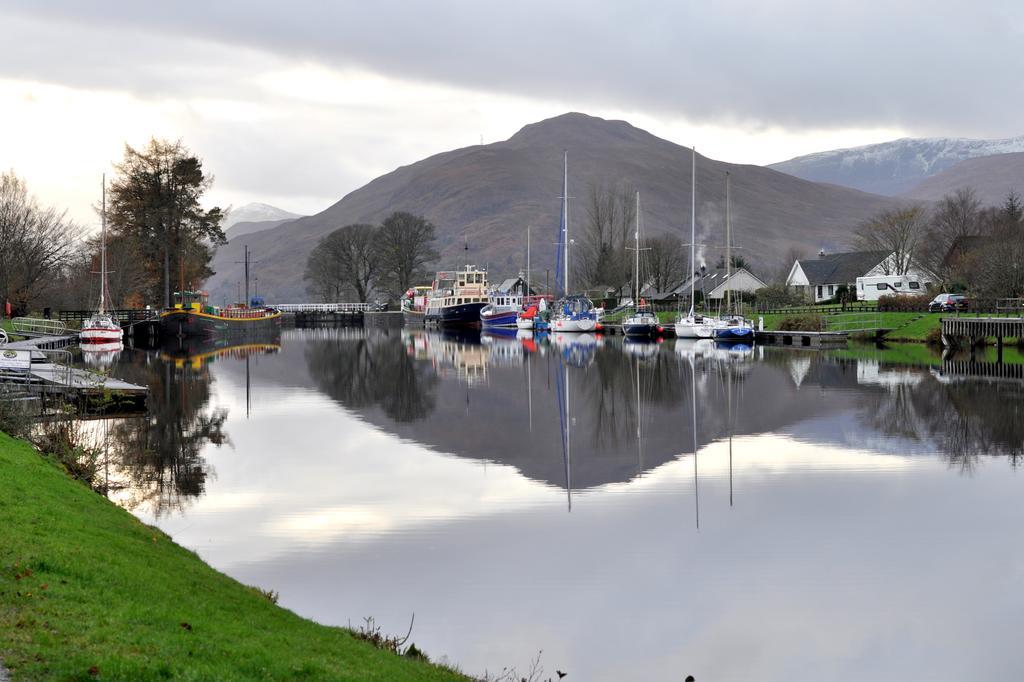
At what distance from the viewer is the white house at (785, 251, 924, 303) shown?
112312mm

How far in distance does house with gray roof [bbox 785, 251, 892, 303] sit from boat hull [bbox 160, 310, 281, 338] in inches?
2350

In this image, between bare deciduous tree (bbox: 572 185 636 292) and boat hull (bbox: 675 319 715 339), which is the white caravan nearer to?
boat hull (bbox: 675 319 715 339)

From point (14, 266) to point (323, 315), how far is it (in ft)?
295

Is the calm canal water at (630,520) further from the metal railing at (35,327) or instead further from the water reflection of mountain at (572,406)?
the metal railing at (35,327)

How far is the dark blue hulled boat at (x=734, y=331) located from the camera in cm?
7956

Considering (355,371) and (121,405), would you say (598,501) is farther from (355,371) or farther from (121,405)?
(355,371)

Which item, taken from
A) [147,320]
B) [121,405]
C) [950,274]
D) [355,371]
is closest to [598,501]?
[121,405]

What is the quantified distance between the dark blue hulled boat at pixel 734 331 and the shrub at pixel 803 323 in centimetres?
322

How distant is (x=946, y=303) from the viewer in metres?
78.6

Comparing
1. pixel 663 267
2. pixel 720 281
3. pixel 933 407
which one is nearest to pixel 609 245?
pixel 663 267

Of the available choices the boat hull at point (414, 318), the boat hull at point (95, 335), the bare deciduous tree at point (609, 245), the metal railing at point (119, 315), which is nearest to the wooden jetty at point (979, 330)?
the boat hull at point (95, 335)

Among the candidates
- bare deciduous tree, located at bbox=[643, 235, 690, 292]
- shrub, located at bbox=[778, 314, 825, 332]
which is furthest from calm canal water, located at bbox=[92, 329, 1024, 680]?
bare deciduous tree, located at bbox=[643, 235, 690, 292]

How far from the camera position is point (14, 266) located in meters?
73.1

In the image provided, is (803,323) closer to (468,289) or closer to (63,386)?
(63,386)
